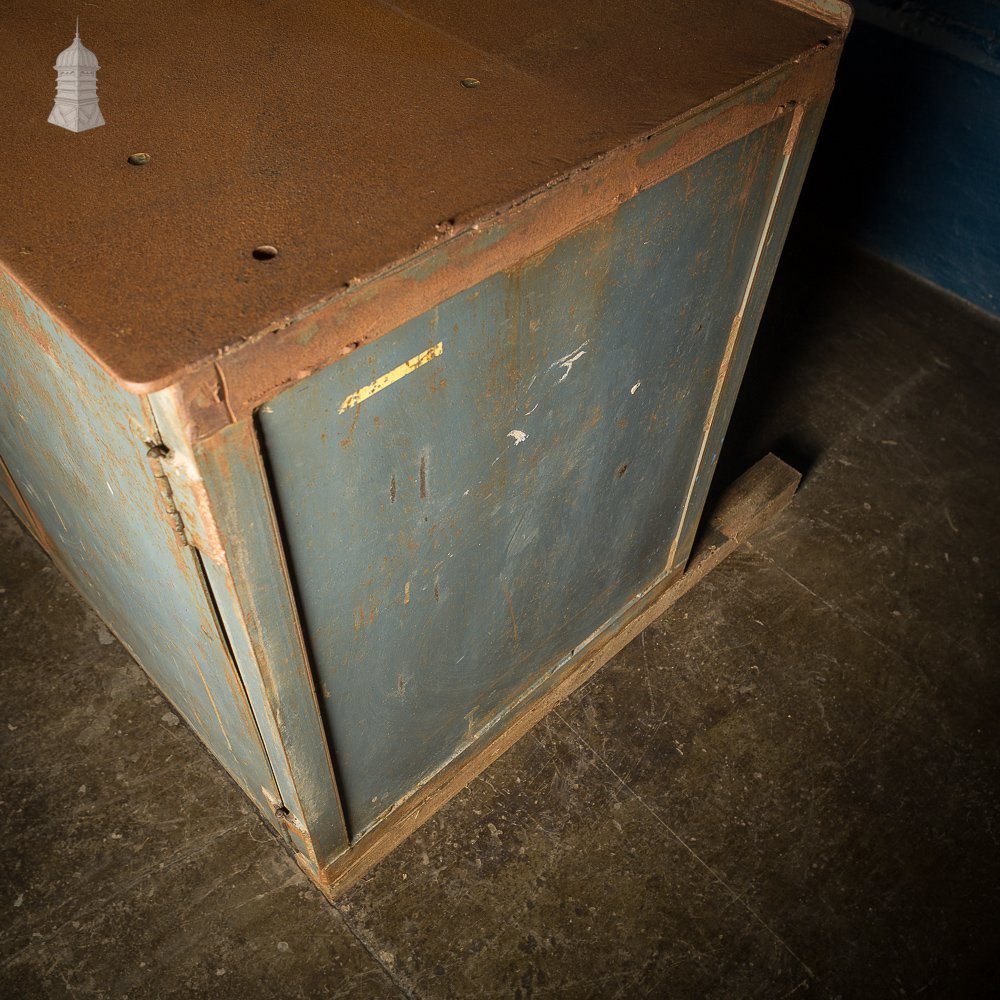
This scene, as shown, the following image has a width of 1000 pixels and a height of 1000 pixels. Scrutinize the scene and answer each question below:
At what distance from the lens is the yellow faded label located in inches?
44.6

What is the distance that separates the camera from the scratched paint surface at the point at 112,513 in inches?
45.7

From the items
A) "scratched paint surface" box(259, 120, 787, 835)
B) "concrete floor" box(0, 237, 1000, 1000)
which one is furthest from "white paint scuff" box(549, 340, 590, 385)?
"concrete floor" box(0, 237, 1000, 1000)

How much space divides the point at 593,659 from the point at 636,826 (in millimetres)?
403

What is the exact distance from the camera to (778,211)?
5.43ft

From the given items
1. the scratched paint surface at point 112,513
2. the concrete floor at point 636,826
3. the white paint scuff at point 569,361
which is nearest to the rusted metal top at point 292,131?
the scratched paint surface at point 112,513

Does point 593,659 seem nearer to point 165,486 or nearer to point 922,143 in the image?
point 165,486

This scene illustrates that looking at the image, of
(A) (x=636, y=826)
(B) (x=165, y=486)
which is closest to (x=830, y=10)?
(B) (x=165, y=486)

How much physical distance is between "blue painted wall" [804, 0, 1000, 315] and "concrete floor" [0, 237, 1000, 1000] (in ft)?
4.15

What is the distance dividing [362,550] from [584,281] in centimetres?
49

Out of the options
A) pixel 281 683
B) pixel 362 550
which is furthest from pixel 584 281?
pixel 281 683

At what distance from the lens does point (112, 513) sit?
1.44 meters

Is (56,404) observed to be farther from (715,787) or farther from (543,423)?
(715,787)

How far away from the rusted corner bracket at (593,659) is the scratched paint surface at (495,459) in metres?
0.09

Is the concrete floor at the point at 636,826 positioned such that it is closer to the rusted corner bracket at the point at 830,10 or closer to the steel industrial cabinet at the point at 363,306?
the steel industrial cabinet at the point at 363,306
